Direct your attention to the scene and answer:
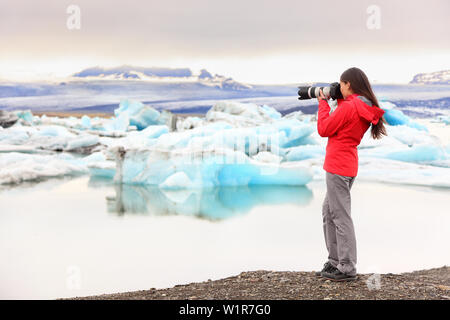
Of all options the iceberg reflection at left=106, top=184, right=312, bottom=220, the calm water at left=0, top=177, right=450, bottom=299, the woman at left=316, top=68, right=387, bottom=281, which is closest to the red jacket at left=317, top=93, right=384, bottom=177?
the woman at left=316, top=68, right=387, bottom=281

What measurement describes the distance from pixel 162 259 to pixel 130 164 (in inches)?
169

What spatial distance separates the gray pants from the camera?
92.4 inches

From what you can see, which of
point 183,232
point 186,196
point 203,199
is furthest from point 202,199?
point 183,232

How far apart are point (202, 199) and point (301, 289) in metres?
5.19

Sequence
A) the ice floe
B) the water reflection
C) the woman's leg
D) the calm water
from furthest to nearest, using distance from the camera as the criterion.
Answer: the ice floe
the water reflection
the calm water
the woman's leg

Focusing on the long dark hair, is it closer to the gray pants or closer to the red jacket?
the red jacket

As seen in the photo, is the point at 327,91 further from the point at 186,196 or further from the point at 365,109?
the point at 186,196

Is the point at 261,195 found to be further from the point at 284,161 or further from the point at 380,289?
the point at 380,289

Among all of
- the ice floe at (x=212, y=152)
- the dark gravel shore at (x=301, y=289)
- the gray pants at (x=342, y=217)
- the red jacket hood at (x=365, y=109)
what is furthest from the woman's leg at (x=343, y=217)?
the ice floe at (x=212, y=152)

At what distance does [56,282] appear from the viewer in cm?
364

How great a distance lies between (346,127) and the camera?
92.3 inches

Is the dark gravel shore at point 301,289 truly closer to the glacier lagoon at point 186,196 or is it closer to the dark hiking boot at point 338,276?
the dark hiking boot at point 338,276

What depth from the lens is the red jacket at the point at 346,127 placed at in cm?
231

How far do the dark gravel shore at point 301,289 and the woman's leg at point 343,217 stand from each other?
11 centimetres
